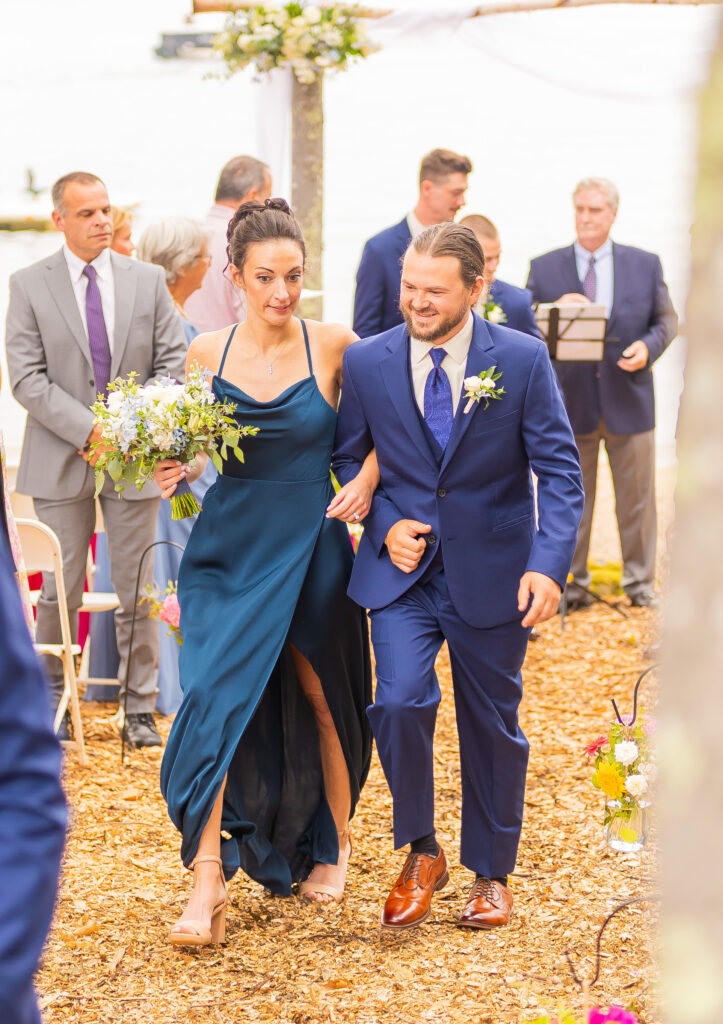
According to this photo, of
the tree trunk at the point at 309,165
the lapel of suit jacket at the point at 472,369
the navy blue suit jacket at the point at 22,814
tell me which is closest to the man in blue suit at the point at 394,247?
the tree trunk at the point at 309,165

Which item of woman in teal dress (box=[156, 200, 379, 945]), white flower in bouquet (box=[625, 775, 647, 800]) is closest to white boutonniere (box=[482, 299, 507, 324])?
woman in teal dress (box=[156, 200, 379, 945])

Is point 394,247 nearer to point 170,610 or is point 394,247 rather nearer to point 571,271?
point 571,271

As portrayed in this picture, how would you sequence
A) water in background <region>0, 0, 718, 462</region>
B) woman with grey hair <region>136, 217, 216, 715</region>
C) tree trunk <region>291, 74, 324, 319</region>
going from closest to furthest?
woman with grey hair <region>136, 217, 216, 715</region> → water in background <region>0, 0, 718, 462</region> → tree trunk <region>291, 74, 324, 319</region>

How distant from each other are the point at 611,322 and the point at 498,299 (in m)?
1.72

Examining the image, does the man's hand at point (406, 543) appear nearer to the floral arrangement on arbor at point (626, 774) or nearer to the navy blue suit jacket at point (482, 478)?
the navy blue suit jacket at point (482, 478)

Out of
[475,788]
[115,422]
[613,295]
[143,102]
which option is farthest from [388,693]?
[143,102]

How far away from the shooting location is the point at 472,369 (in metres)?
3.93

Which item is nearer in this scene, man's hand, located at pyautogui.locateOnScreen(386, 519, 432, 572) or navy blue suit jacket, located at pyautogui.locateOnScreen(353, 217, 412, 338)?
man's hand, located at pyautogui.locateOnScreen(386, 519, 432, 572)

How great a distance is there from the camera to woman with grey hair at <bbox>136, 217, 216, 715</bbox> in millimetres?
6352

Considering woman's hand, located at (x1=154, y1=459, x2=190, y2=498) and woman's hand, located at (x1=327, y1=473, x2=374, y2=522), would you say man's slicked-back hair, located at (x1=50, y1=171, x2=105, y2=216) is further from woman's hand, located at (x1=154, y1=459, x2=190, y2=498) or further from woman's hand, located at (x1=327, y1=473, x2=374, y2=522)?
woman's hand, located at (x1=327, y1=473, x2=374, y2=522)

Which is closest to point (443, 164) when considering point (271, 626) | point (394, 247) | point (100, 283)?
point (394, 247)

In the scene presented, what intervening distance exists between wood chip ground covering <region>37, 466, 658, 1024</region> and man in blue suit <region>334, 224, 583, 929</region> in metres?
0.21

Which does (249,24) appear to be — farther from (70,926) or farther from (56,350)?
(70,926)

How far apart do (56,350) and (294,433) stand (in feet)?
6.75
